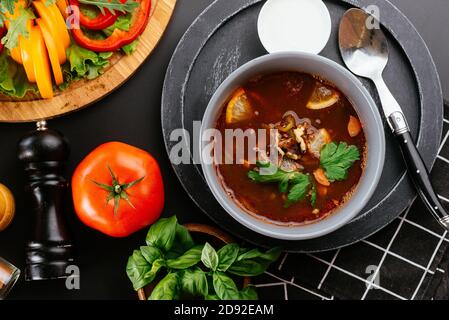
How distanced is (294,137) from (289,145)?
0.03 m

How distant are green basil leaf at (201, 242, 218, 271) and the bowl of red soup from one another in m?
0.15

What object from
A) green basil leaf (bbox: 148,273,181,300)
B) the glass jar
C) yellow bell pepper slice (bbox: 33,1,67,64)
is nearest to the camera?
green basil leaf (bbox: 148,273,181,300)

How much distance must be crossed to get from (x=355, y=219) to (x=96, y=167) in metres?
0.80

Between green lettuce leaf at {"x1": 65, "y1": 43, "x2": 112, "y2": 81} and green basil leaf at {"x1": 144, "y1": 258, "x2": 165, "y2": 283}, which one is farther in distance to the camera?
green lettuce leaf at {"x1": 65, "y1": 43, "x2": 112, "y2": 81}

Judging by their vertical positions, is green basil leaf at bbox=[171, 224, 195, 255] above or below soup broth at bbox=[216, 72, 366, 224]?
below

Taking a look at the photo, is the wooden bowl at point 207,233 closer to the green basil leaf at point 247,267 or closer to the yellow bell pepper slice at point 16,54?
the green basil leaf at point 247,267

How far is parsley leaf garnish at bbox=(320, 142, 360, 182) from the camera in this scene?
5.62 ft

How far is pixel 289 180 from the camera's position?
172 centimetres

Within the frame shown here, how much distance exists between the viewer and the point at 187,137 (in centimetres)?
183

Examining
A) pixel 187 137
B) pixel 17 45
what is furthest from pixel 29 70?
pixel 187 137

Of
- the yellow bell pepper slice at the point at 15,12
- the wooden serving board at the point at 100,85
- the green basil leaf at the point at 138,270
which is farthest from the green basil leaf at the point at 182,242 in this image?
the yellow bell pepper slice at the point at 15,12

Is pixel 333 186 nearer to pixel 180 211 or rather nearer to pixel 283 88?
pixel 283 88

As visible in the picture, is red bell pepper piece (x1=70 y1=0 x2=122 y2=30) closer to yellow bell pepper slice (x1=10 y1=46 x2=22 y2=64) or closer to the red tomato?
yellow bell pepper slice (x1=10 y1=46 x2=22 y2=64)

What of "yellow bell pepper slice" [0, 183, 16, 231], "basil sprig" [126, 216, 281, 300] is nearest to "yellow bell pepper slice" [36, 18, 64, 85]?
"yellow bell pepper slice" [0, 183, 16, 231]
